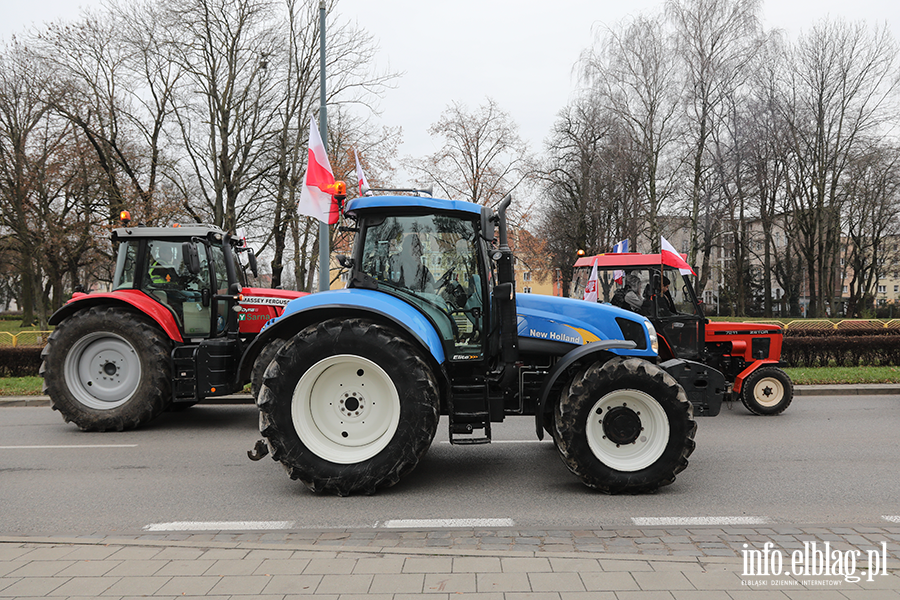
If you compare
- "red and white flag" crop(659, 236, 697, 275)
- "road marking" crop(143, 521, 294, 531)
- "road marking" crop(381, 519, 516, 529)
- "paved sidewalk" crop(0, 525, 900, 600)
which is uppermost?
"red and white flag" crop(659, 236, 697, 275)

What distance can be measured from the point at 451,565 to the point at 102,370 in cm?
652

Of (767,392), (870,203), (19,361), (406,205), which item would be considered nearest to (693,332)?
(767,392)

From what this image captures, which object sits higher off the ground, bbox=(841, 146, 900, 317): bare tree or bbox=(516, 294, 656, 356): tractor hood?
bbox=(841, 146, 900, 317): bare tree

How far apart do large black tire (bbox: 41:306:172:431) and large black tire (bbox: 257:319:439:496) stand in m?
3.54

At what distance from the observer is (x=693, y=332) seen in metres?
9.24

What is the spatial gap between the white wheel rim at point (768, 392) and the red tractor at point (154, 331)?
708 centimetres

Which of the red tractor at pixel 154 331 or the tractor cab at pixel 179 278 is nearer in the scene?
the red tractor at pixel 154 331

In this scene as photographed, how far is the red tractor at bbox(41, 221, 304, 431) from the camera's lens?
794cm

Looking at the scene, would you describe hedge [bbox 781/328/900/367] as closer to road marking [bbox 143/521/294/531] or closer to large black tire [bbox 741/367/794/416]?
large black tire [bbox 741/367/794/416]

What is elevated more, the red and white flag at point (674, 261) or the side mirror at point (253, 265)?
the red and white flag at point (674, 261)

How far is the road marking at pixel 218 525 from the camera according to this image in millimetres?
4457

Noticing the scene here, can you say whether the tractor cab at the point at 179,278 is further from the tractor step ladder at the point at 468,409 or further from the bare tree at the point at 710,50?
the bare tree at the point at 710,50

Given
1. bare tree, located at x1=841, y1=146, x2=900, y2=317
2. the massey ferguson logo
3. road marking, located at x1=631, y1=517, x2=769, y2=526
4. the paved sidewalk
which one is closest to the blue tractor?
road marking, located at x1=631, y1=517, x2=769, y2=526

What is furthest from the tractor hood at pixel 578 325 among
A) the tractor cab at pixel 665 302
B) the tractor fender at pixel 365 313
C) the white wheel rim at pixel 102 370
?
the white wheel rim at pixel 102 370
